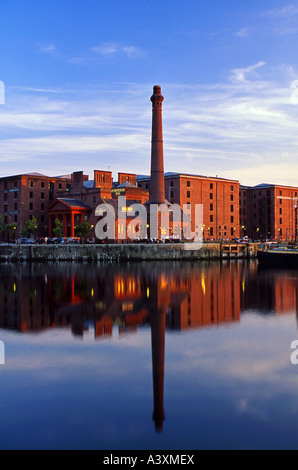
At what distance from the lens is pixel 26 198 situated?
3575 inches

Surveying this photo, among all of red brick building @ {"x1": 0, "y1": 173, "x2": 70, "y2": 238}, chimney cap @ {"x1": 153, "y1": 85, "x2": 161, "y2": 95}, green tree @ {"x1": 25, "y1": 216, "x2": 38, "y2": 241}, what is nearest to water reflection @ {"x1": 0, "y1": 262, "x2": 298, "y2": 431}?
chimney cap @ {"x1": 153, "y1": 85, "x2": 161, "y2": 95}

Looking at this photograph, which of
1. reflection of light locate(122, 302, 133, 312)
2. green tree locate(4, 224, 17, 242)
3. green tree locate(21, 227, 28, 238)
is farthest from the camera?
green tree locate(4, 224, 17, 242)

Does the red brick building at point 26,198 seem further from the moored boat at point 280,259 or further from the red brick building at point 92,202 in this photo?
the moored boat at point 280,259

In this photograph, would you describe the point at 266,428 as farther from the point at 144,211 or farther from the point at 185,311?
the point at 144,211

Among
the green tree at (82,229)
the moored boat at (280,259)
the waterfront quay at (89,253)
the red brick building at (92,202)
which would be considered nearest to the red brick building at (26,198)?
the red brick building at (92,202)

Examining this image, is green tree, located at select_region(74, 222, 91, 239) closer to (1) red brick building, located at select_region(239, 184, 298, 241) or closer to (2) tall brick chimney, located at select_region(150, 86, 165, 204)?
(2) tall brick chimney, located at select_region(150, 86, 165, 204)

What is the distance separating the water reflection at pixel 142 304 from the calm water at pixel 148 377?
0.09 m

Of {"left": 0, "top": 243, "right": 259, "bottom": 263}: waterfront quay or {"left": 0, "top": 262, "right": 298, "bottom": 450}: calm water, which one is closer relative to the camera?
{"left": 0, "top": 262, "right": 298, "bottom": 450}: calm water

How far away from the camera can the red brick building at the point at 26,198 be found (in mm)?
Answer: 90625

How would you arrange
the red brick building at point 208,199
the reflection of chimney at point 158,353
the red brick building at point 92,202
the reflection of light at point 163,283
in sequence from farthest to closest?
the red brick building at point 208,199 → the red brick building at point 92,202 → the reflection of light at point 163,283 → the reflection of chimney at point 158,353

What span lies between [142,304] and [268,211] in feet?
324

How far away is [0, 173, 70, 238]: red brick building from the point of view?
9062cm

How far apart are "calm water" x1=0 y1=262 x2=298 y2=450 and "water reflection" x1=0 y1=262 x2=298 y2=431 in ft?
0.30

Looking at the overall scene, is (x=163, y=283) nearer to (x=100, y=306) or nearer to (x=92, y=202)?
(x=100, y=306)
